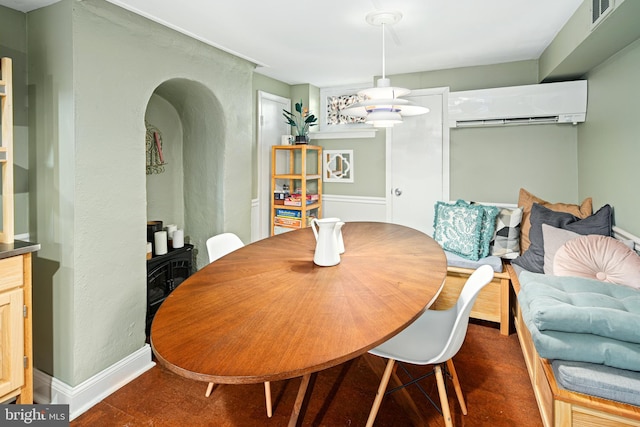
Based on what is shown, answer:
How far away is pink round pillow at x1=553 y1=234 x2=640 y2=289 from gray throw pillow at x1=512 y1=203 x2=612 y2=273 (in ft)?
1.20

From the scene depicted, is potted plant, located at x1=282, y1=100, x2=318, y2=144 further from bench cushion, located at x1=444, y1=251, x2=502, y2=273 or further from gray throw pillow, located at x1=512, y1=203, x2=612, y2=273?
gray throw pillow, located at x1=512, y1=203, x2=612, y2=273

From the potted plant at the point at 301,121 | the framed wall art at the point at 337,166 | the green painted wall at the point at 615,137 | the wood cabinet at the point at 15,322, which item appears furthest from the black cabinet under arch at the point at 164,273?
the green painted wall at the point at 615,137

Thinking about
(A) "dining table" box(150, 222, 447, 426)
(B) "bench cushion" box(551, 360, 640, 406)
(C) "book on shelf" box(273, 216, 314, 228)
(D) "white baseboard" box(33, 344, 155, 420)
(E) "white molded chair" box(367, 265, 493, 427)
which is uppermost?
(C) "book on shelf" box(273, 216, 314, 228)

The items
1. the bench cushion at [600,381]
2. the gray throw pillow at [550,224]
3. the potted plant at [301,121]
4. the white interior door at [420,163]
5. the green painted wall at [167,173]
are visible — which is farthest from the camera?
the potted plant at [301,121]

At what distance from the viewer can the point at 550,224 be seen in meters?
2.83

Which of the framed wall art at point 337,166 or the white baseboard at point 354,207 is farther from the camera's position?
the framed wall art at point 337,166

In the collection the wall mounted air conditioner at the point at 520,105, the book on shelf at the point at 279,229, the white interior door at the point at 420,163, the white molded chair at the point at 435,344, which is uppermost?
the wall mounted air conditioner at the point at 520,105

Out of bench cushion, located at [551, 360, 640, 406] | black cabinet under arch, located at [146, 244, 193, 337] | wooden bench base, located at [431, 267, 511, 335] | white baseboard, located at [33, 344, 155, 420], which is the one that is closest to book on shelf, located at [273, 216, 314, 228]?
black cabinet under arch, located at [146, 244, 193, 337]

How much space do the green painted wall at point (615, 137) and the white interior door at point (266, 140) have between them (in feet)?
9.76

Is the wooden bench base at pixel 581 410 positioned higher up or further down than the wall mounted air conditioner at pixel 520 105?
further down

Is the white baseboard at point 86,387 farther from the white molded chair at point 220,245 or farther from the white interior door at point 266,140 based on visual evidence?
the white interior door at point 266,140

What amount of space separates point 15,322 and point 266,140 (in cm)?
282

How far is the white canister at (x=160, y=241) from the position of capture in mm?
2859

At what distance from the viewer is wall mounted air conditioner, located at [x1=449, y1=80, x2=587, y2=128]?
317 centimetres
